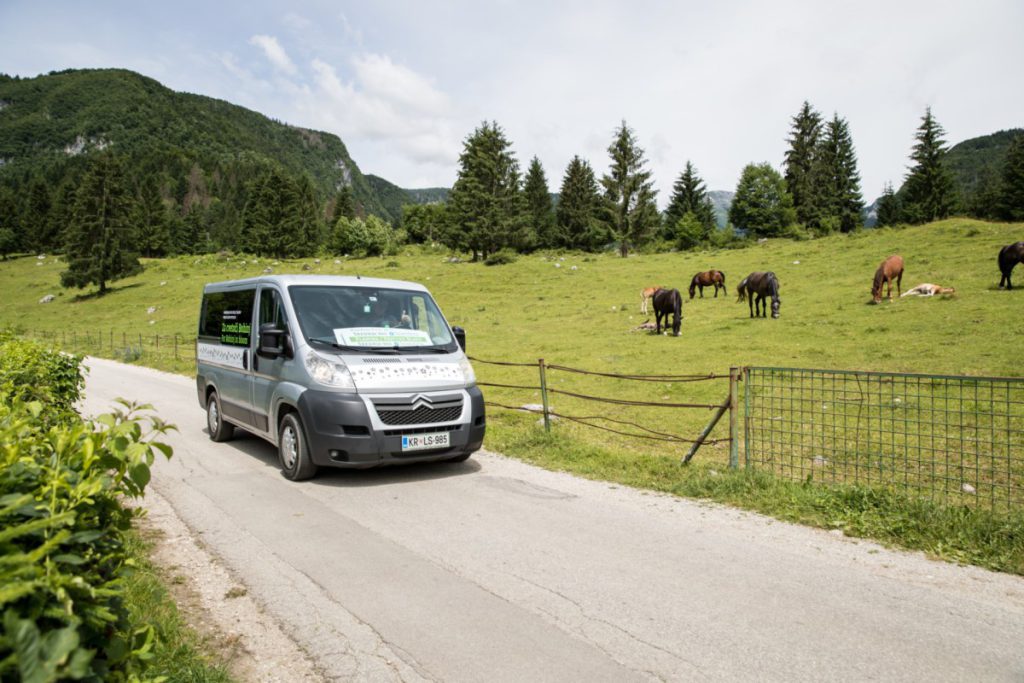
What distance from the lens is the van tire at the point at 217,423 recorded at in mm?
9328

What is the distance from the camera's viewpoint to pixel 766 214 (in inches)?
2547

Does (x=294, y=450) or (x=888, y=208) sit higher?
(x=888, y=208)

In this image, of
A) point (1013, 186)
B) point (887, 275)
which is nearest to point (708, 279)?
point (887, 275)

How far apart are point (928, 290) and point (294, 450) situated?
74.6ft

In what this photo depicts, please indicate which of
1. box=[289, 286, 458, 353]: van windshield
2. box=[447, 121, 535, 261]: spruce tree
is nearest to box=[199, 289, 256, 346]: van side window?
box=[289, 286, 458, 353]: van windshield

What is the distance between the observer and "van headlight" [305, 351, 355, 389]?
6.77 m

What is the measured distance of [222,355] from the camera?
9234 millimetres

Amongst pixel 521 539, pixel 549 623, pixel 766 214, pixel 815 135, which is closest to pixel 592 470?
pixel 521 539

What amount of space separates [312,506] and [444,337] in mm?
Result: 2860

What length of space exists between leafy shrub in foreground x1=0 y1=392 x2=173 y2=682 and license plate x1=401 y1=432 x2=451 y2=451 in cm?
461

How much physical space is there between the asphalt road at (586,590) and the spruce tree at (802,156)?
224 ft

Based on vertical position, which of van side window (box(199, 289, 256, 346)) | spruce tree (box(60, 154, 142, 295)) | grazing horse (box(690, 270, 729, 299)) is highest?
spruce tree (box(60, 154, 142, 295))

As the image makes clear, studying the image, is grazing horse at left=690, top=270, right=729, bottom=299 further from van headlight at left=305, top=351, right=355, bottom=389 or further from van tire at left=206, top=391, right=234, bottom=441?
van headlight at left=305, top=351, right=355, bottom=389

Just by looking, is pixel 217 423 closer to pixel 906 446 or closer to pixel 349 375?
pixel 349 375
